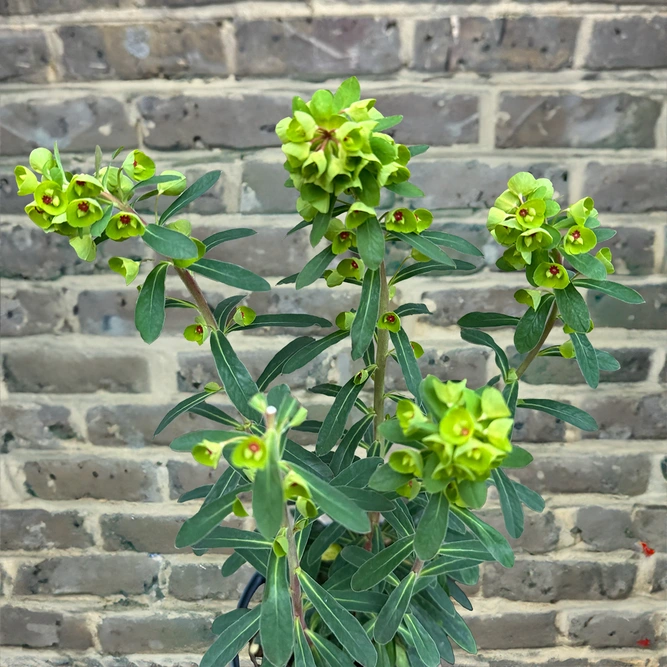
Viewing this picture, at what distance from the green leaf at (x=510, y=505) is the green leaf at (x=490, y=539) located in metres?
0.03

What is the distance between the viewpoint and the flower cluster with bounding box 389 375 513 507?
362 mm

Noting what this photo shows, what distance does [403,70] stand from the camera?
2.63ft

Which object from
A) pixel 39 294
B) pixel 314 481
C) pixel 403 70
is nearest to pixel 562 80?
pixel 403 70

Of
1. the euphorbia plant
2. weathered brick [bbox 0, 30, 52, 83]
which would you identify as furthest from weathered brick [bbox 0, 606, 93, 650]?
weathered brick [bbox 0, 30, 52, 83]

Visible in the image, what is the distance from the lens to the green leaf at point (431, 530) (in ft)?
1.38

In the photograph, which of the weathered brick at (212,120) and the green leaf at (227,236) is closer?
the green leaf at (227,236)

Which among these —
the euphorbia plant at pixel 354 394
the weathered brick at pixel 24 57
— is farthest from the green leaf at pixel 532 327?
the weathered brick at pixel 24 57

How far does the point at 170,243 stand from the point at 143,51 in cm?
50

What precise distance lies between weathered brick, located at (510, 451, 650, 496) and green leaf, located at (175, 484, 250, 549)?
2.28ft

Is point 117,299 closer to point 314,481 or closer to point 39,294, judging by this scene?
point 39,294

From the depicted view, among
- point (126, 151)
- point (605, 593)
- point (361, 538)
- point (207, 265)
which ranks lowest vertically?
point (605, 593)

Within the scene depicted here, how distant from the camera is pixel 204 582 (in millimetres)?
1076

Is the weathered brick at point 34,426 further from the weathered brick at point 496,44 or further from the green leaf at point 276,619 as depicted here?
the weathered brick at point 496,44

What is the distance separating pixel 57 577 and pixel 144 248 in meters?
0.68
